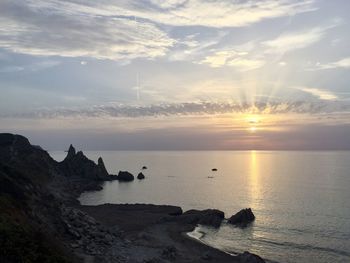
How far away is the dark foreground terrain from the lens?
106 feet

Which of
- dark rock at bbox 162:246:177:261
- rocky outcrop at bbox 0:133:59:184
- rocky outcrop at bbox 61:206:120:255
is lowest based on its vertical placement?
dark rock at bbox 162:246:177:261

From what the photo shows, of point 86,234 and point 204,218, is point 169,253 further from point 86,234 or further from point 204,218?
point 204,218

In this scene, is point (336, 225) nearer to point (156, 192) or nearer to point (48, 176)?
point (156, 192)

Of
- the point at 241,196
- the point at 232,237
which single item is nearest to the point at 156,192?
the point at 241,196

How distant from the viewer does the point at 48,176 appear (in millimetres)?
130375

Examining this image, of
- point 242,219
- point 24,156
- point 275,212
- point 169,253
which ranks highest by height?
point 24,156

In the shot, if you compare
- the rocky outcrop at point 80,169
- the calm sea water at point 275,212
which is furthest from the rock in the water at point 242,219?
the rocky outcrop at point 80,169

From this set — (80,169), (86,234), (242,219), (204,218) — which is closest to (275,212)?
(242,219)

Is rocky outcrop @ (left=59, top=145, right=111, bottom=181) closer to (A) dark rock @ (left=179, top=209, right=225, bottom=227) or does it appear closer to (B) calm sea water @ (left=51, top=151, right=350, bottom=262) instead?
(B) calm sea water @ (left=51, top=151, right=350, bottom=262)

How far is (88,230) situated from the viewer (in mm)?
47719

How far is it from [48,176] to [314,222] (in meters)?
86.0

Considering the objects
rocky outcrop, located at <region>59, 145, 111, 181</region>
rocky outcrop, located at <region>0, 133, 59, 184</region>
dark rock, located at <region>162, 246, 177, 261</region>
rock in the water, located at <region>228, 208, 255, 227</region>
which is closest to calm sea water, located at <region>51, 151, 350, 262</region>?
rock in the water, located at <region>228, 208, 255, 227</region>

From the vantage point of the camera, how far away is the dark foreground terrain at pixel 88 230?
106 feet

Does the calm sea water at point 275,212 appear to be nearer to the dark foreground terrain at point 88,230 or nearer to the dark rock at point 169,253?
the dark foreground terrain at point 88,230
